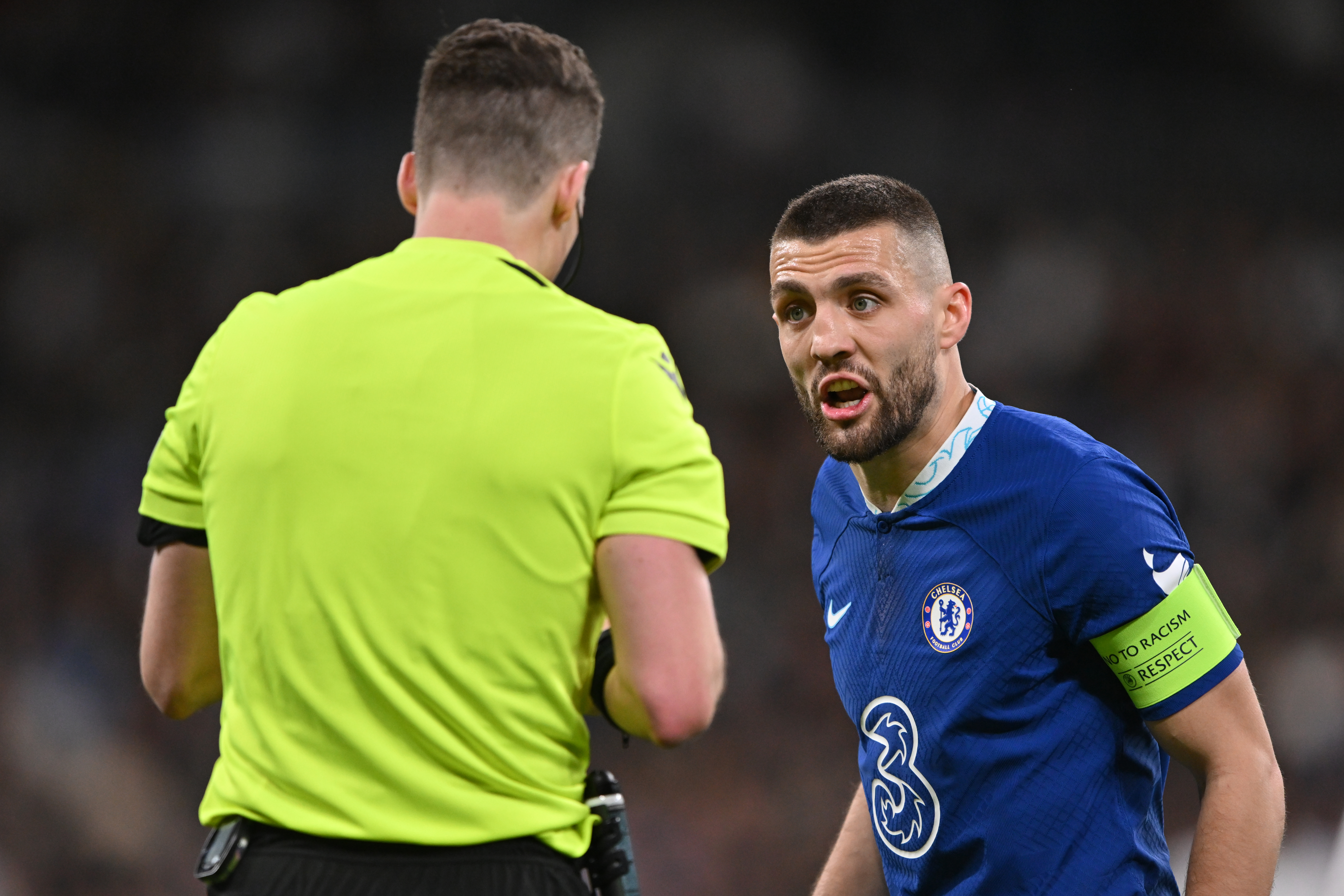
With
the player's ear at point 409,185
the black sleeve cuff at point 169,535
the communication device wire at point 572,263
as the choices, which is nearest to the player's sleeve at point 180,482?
the black sleeve cuff at point 169,535

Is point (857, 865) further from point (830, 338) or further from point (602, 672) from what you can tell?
point (602, 672)

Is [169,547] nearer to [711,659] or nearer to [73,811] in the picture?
[711,659]

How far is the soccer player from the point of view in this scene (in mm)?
1831

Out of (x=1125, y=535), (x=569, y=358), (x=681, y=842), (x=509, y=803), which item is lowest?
(x=681, y=842)

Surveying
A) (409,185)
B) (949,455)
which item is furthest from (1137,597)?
(409,185)

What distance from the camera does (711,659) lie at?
134 centimetres

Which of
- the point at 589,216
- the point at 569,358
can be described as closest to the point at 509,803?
the point at 569,358

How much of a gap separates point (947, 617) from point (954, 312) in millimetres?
611

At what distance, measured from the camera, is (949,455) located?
2162 millimetres

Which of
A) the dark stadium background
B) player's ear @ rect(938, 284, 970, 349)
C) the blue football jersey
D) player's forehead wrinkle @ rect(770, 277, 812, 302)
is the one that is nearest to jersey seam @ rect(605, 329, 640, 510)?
the blue football jersey

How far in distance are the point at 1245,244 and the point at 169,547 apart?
25.8 ft

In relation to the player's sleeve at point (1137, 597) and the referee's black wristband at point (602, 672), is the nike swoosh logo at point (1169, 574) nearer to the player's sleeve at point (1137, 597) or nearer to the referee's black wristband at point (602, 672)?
the player's sleeve at point (1137, 597)

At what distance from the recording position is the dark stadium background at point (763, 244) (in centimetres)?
678

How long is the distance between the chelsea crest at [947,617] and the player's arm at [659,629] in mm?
805
